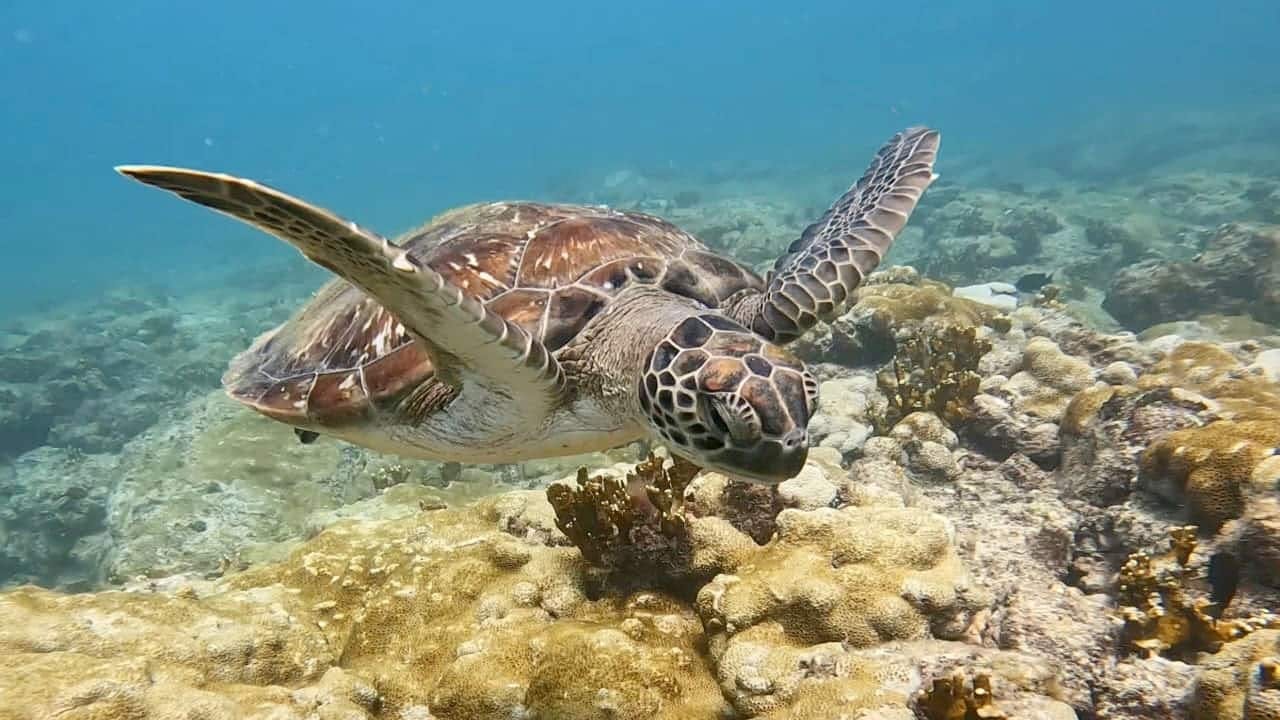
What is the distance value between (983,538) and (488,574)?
7.79ft

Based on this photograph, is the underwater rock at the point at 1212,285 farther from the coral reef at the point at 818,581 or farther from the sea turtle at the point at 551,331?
the sea turtle at the point at 551,331

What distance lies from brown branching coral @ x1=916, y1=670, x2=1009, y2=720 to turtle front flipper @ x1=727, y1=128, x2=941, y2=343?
70.2 inches

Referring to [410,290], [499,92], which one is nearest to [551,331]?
[410,290]

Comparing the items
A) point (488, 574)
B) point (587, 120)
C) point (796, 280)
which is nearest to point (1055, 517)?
point (796, 280)

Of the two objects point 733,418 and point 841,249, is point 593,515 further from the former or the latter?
point 841,249

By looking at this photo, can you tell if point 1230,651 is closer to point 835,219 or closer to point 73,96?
point 835,219

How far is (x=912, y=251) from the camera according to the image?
52.9 feet

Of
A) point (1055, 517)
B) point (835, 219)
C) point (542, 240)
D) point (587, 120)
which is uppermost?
point (587, 120)

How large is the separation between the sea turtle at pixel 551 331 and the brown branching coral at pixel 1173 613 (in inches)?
57.6

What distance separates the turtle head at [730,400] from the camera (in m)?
2.05

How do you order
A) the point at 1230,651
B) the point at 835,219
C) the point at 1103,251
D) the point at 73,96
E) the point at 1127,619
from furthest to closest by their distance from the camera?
1. the point at 73,96
2. the point at 1103,251
3. the point at 835,219
4. the point at 1127,619
5. the point at 1230,651

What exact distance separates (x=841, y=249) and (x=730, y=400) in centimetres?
187

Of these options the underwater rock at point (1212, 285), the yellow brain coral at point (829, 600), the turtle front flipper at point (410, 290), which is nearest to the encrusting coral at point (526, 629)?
the yellow brain coral at point (829, 600)

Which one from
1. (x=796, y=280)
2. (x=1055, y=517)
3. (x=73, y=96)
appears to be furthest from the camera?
(x=73, y=96)
